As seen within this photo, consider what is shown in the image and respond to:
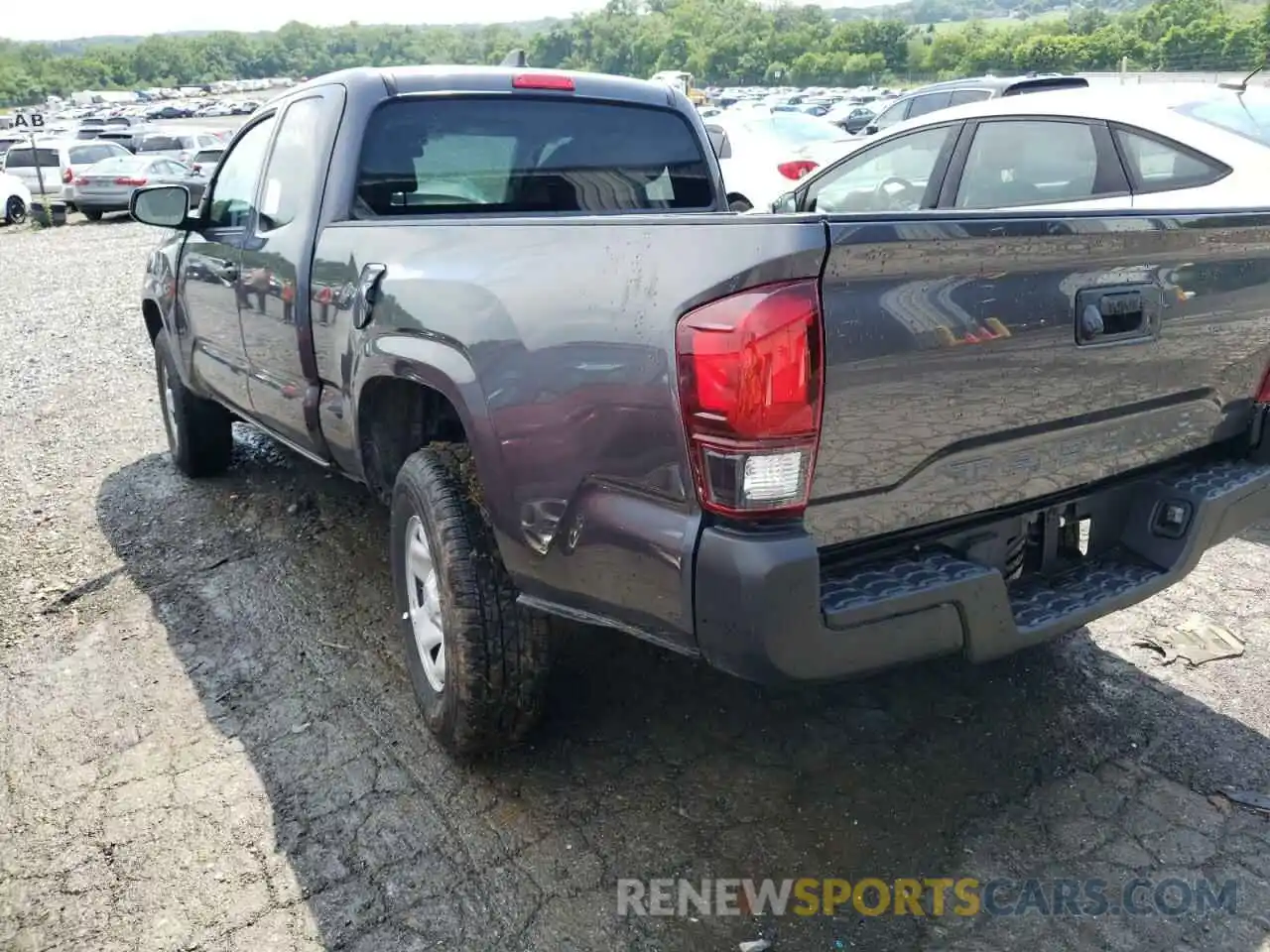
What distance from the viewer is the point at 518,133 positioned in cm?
398

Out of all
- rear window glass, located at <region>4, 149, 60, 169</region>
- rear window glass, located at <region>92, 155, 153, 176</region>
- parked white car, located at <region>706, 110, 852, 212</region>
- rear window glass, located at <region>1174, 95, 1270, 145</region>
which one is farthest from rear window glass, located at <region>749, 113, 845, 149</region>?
rear window glass, located at <region>4, 149, 60, 169</region>

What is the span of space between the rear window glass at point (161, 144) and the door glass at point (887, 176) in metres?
28.2

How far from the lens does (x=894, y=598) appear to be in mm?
2213

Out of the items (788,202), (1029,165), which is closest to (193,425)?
(788,202)

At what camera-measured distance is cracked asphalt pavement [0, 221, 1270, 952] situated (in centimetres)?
251

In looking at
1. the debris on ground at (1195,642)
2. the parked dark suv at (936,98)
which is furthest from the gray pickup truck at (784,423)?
the parked dark suv at (936,98)

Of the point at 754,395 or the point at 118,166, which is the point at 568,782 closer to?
the point at 754,395

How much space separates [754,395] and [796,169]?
9.17m

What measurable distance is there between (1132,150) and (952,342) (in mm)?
3555

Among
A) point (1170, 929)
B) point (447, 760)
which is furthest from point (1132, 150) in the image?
point (447, 760)

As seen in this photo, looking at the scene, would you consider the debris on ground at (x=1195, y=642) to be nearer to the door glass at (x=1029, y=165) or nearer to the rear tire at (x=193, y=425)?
the door glass at (x=1029, y=165)

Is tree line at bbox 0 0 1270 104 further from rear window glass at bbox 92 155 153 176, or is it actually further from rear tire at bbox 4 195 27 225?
rear tire at bbox 4 195 27 225

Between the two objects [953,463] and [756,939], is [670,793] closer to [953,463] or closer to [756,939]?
[756,939]

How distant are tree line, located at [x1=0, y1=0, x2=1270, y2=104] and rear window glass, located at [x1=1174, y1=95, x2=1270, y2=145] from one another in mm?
41541
